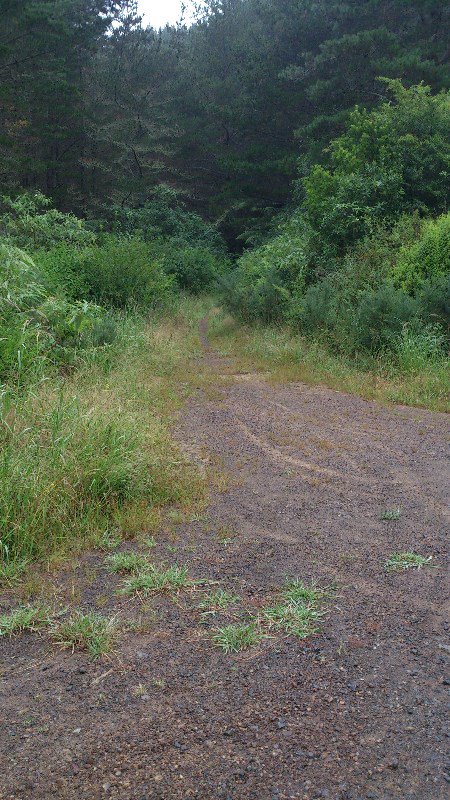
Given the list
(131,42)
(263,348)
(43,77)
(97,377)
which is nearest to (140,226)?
(43,77)

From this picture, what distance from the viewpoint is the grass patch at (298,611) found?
311cm

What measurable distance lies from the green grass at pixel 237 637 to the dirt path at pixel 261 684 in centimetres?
Result: 4

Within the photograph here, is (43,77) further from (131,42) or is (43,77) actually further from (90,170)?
(131,42)

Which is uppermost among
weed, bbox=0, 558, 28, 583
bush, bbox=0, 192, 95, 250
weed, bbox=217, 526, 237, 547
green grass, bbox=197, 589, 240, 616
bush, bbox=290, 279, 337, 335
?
bush, bbox=0, 192, 95, 250

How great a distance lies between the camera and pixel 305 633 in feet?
10.1

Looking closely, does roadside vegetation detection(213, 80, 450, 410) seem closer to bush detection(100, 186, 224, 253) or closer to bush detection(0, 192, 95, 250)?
bush detection(0, 192, 95, 250)

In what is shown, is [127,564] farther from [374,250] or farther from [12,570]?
[374,250]

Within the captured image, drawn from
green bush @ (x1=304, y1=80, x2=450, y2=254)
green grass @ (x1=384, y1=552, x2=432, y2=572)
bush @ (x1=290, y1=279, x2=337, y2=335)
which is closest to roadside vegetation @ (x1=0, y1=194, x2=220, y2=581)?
green grass @ (x1=384, y1=552, x2=432, y2=572)

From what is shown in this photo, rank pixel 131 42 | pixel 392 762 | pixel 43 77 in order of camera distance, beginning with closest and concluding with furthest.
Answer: pixel 392 762 → pixel 43 77 → pixel 131 42

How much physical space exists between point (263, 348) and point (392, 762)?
8901 millimetres

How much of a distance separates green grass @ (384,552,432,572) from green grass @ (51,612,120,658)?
1533 mm

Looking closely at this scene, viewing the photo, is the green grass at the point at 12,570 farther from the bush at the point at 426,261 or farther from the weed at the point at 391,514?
the bush at the point at 426,261

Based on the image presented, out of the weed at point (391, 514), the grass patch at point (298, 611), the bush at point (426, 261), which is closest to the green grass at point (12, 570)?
the grass patch at point (298, 611)

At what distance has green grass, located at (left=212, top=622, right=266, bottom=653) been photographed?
2.99 metres
